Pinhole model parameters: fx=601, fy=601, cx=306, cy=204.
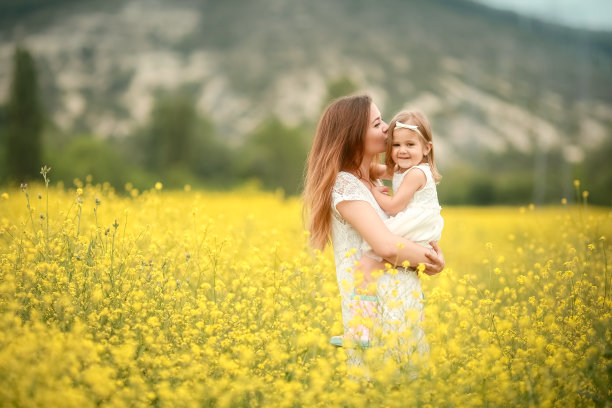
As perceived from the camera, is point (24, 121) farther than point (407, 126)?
Yes

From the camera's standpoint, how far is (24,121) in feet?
92.7

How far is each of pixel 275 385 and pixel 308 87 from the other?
11346cm

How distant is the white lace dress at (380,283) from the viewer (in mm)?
3350

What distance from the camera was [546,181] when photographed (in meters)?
38.6

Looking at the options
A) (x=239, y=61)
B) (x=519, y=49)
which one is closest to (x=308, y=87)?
(x=239, y=61)

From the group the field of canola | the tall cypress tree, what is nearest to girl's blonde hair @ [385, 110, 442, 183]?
the field of canola

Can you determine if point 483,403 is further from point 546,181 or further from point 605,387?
point 546,181

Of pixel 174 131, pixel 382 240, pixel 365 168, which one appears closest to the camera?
→ pixel 382 240

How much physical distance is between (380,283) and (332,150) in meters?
0.87

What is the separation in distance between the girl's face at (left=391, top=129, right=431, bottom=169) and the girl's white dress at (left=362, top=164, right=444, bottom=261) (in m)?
0.14

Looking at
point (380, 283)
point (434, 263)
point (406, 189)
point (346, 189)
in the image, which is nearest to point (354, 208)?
point (346, 189)

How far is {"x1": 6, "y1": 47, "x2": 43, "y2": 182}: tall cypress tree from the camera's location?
27172 mm

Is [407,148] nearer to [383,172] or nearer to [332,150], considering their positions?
[383,172]

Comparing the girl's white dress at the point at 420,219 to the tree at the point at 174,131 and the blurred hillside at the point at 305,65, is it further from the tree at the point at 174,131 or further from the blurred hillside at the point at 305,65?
the blurred hillside at the point at 305,65
